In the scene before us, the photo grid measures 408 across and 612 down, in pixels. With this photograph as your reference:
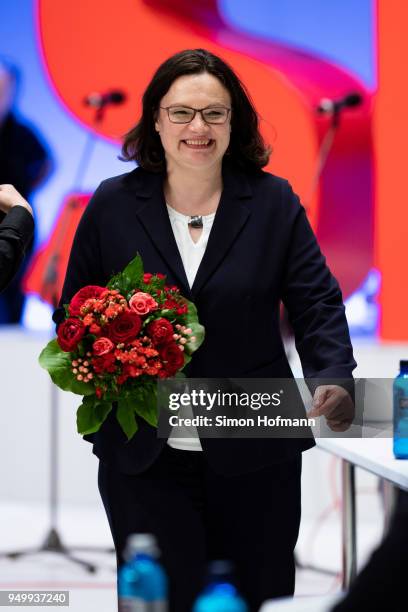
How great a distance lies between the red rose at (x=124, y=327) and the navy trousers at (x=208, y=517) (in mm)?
407

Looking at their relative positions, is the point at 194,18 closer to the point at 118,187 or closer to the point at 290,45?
the point at 290,45

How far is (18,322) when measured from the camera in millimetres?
6078

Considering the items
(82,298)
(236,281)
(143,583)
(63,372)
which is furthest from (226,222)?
(143,583)

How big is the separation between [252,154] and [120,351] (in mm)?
775

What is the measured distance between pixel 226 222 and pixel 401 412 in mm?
702

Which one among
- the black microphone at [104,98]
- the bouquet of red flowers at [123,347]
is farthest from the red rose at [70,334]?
the black microphone at [104,98]

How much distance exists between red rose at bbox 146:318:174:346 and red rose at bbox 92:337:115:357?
0.08 metres

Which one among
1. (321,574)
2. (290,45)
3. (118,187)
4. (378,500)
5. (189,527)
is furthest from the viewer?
(290,45)

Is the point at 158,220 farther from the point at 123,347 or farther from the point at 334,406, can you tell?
the point at 334,406

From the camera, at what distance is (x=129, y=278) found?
220 cm

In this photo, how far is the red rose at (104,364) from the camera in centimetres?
204

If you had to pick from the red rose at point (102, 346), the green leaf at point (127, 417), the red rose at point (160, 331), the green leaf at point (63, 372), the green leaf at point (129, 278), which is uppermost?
the green leaf at point (129, 278)

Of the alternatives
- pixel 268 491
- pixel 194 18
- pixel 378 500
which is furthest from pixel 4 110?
pixel 268 491

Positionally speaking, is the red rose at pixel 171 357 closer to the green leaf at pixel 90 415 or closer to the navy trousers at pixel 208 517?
the green leaf at pixel 90 415
